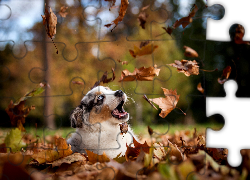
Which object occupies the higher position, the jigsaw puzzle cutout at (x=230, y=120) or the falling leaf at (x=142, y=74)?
the falling leaf at (x=142, y=74)

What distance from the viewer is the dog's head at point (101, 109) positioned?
2.82 metres

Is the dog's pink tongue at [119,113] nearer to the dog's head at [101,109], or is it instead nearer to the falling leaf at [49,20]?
the dog's head at [101,109]

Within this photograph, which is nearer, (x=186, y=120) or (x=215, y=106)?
(x=215, y=106)

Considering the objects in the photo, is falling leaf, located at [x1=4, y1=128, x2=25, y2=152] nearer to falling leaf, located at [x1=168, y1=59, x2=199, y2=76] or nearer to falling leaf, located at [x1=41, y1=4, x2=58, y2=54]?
falling leaf, located at [x1=41, y1=4, x2=58, y2=54]

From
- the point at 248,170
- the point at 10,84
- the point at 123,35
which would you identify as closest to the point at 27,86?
the point at 10,84

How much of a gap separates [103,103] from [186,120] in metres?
8.95

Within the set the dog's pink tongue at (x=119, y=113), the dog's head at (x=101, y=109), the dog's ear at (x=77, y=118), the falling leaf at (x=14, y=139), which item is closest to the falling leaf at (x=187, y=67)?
the dog's head at (x=101, y=109)

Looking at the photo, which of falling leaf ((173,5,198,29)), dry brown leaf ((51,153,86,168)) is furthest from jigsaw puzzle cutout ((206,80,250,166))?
dry brown leaf ((51,153,86,168))

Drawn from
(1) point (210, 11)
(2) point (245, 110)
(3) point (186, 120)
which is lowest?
(3) point (186, 120)

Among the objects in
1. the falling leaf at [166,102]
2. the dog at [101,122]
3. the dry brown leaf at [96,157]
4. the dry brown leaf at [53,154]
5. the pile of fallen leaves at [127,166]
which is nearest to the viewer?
the pile of fallen leaves at [127,166]

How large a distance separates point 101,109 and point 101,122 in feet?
0.57

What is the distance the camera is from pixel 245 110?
216 centimetres

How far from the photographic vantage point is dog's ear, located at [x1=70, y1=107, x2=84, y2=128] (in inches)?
115

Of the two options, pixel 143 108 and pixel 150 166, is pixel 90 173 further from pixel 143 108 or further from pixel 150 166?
pixel 143 108
